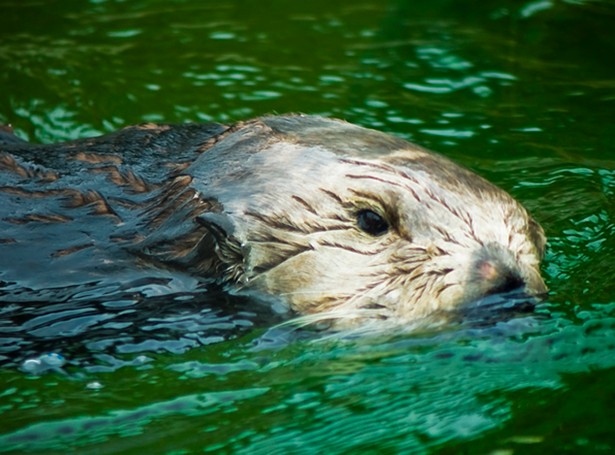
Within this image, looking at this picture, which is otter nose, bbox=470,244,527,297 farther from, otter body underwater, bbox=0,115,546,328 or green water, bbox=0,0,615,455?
green water, bbox=0,0,615,455

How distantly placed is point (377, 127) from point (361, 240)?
6.74 feet

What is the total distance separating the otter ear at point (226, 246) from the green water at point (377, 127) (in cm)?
21

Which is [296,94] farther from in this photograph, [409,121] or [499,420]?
[499,420]

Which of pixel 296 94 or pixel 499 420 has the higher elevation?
pixel 296 94

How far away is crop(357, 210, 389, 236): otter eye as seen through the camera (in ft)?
11.5

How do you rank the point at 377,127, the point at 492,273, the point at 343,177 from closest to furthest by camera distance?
the point at 492,273 → the point at 343,177 → the point at 377,127

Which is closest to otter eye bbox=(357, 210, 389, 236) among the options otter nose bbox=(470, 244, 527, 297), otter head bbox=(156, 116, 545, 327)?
otter head bbox=(156, 116, 545, 327)

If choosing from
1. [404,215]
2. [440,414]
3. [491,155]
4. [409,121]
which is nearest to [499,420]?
[440,414]

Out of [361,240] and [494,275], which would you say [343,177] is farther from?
[494,275]

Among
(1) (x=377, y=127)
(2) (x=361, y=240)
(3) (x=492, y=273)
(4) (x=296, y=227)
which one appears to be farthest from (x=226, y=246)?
(1) (x=377, y=127)

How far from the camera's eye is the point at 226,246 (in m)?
3.50

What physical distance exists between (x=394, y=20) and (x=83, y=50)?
197 centimetres

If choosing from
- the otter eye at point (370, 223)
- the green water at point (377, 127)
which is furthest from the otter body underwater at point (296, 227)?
the green water at point (377, 127)

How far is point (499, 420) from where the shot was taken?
3172mm
